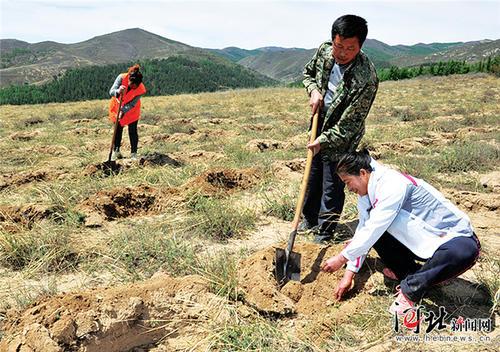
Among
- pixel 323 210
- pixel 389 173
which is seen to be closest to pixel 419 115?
pixel 323 210

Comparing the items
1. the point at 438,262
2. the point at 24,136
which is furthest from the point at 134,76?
the point at 438,262

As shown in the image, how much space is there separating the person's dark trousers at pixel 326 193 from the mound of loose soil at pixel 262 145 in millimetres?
4121

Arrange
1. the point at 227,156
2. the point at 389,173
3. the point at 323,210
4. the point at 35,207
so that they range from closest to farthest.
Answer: the point at 389,173, the point at 323,210, the point at 35,207, the point at 227,156

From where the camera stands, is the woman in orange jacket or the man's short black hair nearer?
the man's short black hair

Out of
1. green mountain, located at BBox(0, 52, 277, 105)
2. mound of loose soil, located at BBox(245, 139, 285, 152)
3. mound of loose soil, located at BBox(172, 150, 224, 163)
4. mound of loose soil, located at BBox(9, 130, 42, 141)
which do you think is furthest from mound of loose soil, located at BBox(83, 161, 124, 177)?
green mountain, located at BBox(0, 52, 277, 105)

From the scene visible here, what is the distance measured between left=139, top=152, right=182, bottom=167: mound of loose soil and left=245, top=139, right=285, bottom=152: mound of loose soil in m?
1.59

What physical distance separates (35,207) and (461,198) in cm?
439

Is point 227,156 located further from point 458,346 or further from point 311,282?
point 458,346

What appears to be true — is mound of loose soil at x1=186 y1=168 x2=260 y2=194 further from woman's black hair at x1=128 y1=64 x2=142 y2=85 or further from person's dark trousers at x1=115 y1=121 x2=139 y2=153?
woman's black hair at x1=128 y1=64 x2=142 y2=85

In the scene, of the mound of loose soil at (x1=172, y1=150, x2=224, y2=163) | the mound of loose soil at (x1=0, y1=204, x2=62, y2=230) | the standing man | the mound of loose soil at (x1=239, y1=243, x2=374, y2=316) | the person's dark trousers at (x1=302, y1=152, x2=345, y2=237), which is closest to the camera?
the mound of loose soil at (x1=239, y1=243, x2=374, y2=316)

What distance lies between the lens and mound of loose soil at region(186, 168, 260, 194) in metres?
4.57

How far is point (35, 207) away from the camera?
3.82 meters

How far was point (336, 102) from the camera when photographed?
2979 millimetres

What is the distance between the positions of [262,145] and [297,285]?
5.32 m
